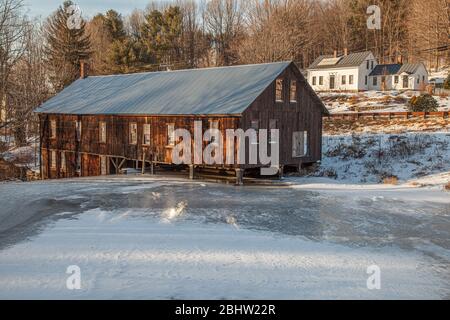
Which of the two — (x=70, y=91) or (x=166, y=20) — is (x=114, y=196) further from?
(x=166, y=20)

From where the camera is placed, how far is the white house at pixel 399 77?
5909cm

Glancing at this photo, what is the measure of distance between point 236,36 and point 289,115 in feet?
188

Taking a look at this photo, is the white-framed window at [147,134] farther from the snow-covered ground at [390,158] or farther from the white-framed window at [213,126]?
the snow-covered ground at [390,158]

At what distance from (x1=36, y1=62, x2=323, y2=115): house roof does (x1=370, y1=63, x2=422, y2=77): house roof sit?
123ft

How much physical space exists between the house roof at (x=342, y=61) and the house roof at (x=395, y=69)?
8.20ft

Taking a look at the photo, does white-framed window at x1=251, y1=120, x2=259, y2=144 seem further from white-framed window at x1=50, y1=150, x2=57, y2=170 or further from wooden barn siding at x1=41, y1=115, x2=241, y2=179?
white-framed window at x1=50, y1=150, x2=57, y2=170

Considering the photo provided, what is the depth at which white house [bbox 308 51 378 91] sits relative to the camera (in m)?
61.1

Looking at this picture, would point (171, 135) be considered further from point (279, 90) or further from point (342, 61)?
point (342, 61)

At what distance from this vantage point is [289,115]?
2719 cm

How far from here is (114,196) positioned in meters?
20.3

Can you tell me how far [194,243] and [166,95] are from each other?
18320mm

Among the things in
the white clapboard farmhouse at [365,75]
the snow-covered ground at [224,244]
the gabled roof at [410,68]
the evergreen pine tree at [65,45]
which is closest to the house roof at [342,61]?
the white clapboard farmhouse at [365,75]

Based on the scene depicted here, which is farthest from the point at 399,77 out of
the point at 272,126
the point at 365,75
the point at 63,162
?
the point at 63,162

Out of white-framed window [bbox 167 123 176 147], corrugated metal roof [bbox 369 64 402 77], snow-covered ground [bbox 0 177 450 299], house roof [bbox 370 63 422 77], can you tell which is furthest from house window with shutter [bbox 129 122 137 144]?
house roof [bbox 370 63 422 77]
